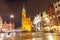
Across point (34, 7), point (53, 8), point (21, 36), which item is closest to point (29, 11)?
point (34, 7)

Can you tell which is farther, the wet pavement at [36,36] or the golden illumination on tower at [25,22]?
the golden illumination on tower at [25,22]

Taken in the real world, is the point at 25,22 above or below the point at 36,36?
above

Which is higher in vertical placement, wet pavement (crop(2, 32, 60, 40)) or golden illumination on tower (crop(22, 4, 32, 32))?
golden illumination on tower (crop(22, 4, 32, 32))

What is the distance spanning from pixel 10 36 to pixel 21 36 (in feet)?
0.50

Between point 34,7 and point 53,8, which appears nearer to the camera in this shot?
point 53,8

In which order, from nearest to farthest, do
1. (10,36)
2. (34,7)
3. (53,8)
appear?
(10,36)
(53,8)
(34,7)

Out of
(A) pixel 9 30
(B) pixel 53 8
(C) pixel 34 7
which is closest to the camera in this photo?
(A) pixel 9 30

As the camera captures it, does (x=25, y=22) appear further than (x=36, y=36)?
Yes

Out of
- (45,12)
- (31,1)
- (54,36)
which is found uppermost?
(31,1)

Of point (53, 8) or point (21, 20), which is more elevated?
point (53, 8)

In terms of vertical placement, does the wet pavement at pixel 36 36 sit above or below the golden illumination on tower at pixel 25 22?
below

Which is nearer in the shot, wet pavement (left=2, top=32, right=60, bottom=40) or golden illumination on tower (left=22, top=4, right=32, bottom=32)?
wet pavement (left=2, top=32, right=60, bottom=40)

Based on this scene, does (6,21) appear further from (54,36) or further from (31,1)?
(54,36)

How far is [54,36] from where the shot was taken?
206 cm
